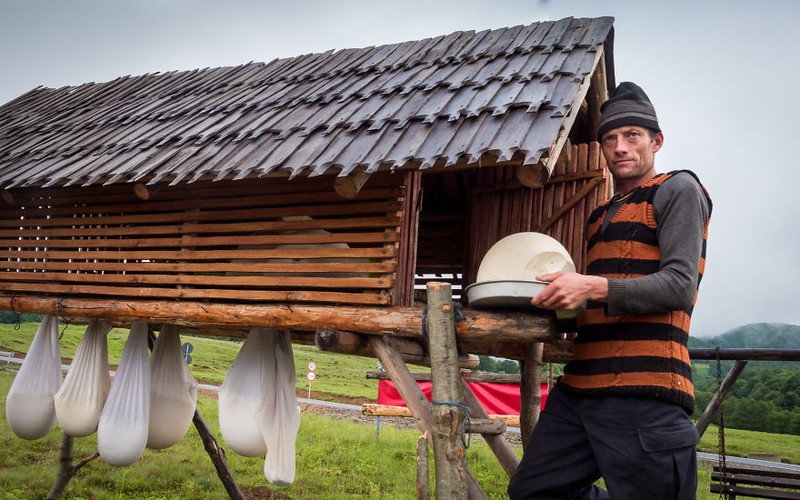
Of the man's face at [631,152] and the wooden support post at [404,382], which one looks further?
the wooden support post at [404,382]

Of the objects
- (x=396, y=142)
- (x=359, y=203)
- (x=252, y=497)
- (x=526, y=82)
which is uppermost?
(x=526, y=82)

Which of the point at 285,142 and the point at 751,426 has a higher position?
the point at 285,142

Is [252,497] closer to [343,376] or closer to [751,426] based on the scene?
[751,426]

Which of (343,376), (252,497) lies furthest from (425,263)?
(343,376)

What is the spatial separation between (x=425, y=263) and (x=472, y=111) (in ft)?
9.36

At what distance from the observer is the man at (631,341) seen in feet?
8.34

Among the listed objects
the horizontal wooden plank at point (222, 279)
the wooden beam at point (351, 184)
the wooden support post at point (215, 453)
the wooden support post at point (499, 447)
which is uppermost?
the wooden beam at point (351, 184)

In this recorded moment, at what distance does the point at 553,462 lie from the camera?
115 inches

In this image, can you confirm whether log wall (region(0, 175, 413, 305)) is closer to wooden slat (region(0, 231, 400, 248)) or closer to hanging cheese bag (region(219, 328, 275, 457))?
wooden slat (region(0, 231, 400, 248))

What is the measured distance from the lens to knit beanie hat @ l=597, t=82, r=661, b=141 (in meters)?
2.98

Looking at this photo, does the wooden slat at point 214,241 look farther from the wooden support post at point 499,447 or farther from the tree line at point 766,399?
the tree line at point 766,399

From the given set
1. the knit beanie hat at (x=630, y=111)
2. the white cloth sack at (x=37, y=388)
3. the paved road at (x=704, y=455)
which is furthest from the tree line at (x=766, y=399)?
the white cloth sack at (x=37, y=388)

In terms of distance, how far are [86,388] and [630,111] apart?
4.72 meters

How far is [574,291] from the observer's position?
269cm
